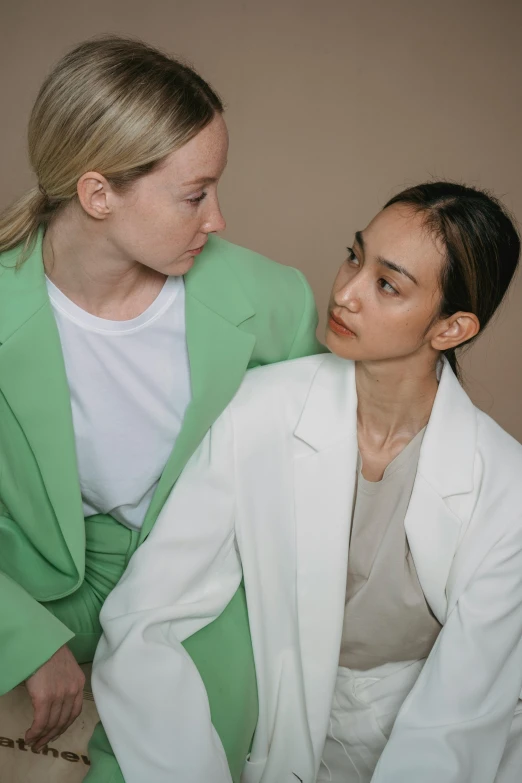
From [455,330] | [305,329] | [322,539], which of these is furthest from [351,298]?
[322,539]

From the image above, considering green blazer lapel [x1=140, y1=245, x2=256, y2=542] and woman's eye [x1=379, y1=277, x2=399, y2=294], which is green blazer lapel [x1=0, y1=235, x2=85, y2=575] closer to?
green blazer lapel [x1=140, y1=245, x2=256, y2=542]

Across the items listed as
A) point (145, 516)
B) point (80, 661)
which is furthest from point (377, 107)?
point (80, 661)

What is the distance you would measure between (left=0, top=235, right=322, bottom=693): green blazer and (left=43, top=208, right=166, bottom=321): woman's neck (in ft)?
0.17

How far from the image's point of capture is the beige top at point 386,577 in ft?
6.77

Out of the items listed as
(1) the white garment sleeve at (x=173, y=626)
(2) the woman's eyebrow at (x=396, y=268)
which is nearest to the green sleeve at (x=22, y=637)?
(1) the white garment sleeve at (x=173, y=626)

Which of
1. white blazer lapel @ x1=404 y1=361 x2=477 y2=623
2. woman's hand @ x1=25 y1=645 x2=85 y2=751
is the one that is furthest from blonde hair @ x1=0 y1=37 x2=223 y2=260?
woman's hand @ x1=25 y1=645 x2=85 y2=751

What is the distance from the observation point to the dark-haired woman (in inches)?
75.0

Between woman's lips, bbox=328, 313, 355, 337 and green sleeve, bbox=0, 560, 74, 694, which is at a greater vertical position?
woman's lips, bbox=328, 313, 355, 337

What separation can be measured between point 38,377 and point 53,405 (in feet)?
0.20

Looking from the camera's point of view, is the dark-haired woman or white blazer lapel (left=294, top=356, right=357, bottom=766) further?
white blazer lapel (left=294, top=356, right=357, bottom=766)

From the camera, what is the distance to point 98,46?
1.92 m

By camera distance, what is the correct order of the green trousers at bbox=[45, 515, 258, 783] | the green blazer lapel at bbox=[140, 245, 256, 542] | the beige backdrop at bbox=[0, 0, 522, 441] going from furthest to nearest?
the beige backdrop at bbox=[0, 0, 522, 441] < the green blazer lapel at bbox=[140, 245, 256, 542] < the green trousers at bbox=[45, 515, 258, 783]

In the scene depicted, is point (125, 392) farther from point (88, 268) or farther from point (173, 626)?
point (173, 626)

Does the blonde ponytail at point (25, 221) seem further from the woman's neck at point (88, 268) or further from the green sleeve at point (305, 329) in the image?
the green sleeve at point (305, 329)
